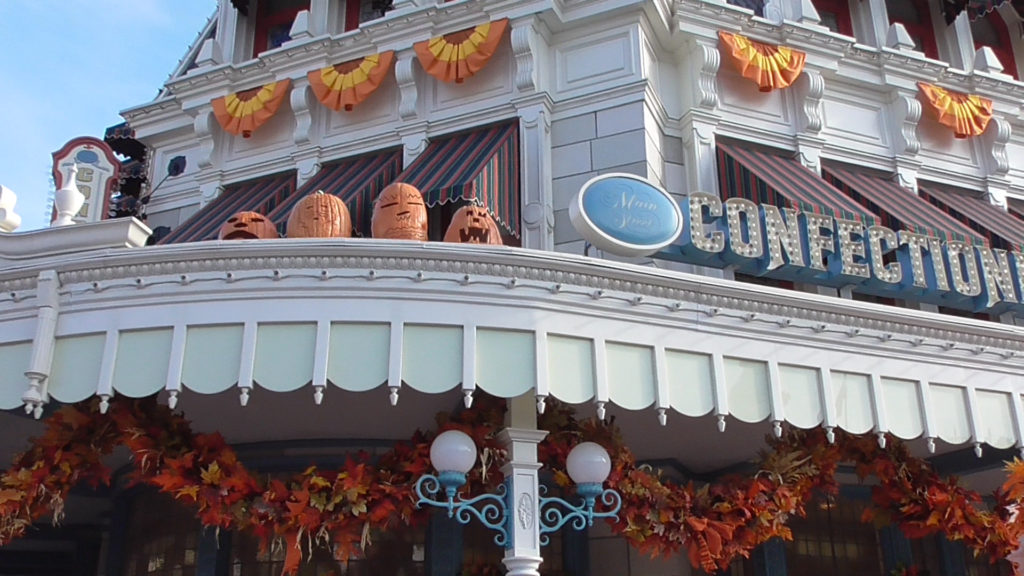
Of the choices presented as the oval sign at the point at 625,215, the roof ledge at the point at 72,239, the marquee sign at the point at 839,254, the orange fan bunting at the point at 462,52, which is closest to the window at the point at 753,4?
the orange fan bunting at the point at 462,52

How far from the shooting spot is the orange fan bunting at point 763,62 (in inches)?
547

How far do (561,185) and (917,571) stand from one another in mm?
6535

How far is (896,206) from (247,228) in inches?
349

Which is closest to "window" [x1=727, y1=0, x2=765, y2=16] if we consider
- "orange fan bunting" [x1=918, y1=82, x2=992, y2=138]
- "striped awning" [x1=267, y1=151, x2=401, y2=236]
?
"orange fan bunting" [x1=918, y1=82, x2=992, y2=138]

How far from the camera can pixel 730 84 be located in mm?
14305

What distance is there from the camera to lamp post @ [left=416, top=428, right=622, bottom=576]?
8023 mm

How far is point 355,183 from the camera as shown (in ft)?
45.4

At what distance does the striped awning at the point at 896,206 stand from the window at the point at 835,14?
3177mm

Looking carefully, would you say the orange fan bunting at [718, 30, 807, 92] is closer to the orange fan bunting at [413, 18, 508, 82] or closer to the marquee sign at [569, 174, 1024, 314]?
the marquee sign at [569, 174, 1024, 314]

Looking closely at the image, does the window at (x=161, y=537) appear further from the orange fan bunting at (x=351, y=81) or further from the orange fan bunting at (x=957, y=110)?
the orange fan bunting at (x=957, y=110)

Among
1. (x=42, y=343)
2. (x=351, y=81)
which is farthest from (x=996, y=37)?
(x=42, y=343)

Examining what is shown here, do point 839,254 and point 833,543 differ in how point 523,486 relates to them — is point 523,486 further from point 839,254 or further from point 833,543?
point 833,543

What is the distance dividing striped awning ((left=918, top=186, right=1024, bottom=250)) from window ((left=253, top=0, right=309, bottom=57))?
427 inches

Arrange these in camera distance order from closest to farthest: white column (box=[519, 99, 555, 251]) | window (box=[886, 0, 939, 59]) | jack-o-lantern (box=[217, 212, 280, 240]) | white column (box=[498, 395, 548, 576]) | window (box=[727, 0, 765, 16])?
1. white column (box=[498, 395, 548, 576])
2. jack-o-lantern (box=[217, 212, 280, 240])
3. white column (box=[519, 99, 555, 251])
4. window (box=[727, 0, 765, 16])
5. window (box=[886, 0, 939, 59])
